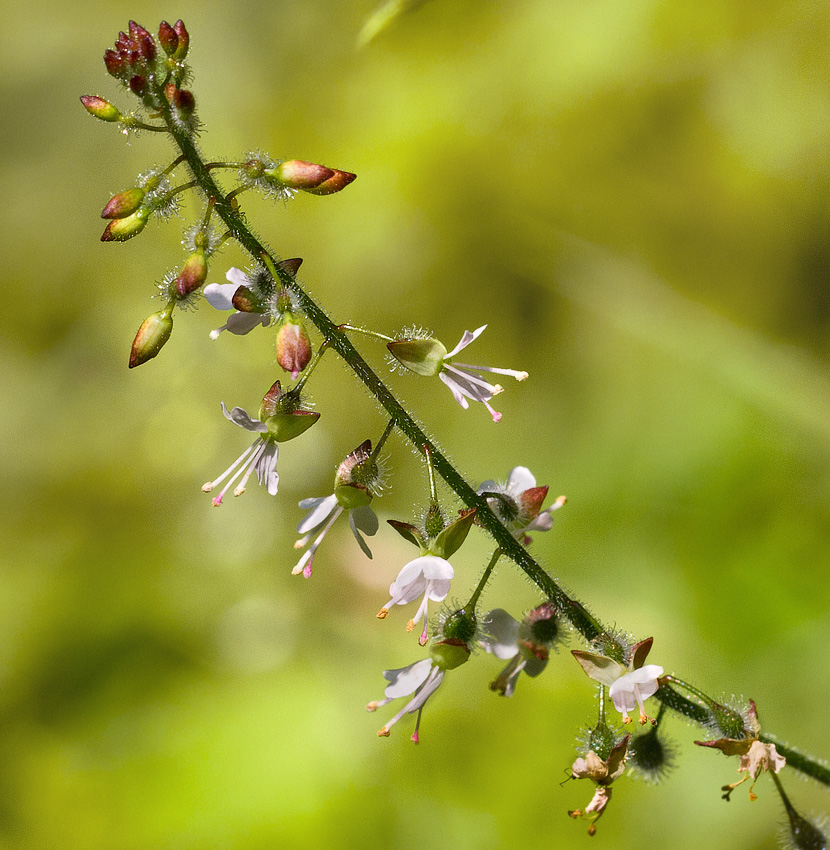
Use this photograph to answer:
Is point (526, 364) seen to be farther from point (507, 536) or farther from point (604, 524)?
point (507, 536)

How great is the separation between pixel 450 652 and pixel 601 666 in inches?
4.6

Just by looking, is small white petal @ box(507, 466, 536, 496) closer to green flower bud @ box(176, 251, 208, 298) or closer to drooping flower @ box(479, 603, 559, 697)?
drooping flower @ box(479, 603, 559, 697)

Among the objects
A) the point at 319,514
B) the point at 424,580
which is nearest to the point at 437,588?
the point at 424,580

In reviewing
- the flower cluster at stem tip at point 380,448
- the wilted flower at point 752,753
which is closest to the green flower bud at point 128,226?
the flower cluster at stem tip at point 380,448

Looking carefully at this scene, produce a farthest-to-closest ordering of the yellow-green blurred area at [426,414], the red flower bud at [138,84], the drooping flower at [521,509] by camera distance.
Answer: the yellow-green blurred area at [426,414]
the drooping flower at [521,509]
the red flower bud at [138,84]

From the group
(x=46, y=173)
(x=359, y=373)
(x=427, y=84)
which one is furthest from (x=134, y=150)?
(x=359, y=373)

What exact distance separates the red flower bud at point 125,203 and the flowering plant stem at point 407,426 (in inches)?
1.6

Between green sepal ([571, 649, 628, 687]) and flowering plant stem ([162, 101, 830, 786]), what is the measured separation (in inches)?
0.9

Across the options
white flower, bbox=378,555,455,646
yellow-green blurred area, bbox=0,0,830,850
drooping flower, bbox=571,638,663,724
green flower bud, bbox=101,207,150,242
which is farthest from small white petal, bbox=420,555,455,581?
yellow-green blurred area, bbox=0,0,830,850

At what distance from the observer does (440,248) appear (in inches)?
71.3

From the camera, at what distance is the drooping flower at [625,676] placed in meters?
0.51

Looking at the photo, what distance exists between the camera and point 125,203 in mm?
508

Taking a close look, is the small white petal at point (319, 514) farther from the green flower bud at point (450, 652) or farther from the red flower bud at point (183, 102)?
the red flower bud at point (183, 102)

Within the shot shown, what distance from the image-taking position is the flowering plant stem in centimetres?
50
